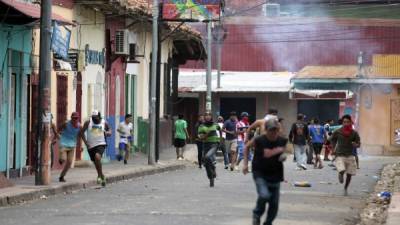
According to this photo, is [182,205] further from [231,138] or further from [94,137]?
[231,138]

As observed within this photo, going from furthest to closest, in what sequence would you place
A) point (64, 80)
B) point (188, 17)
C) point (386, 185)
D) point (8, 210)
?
point (188, 17), point (64, 80), point (386, 185), point (8, 210)

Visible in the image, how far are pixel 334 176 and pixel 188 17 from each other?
8062 millimetres

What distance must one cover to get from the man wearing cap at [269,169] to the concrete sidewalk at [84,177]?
556cm

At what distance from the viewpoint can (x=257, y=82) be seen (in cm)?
4841

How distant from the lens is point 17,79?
838 inches

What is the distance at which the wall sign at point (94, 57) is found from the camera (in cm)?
2673

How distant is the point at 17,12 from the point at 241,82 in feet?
102

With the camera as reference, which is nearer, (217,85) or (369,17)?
(217,85)

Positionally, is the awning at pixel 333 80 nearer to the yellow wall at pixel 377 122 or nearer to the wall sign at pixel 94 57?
the yellow wall at pixel 377 122

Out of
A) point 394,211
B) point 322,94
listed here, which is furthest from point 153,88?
point 322,94

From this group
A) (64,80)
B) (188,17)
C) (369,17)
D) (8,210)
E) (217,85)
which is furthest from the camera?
(369,17)

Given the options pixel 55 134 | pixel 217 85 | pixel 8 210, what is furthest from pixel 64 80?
pixel 217 85

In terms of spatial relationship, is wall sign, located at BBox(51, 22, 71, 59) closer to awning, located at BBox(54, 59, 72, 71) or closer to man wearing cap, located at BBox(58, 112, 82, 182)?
man wearing cap, located at BBox(58, 112, 82, 182)

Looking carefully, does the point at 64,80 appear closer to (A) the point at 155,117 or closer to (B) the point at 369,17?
(A) the point at 155,117
